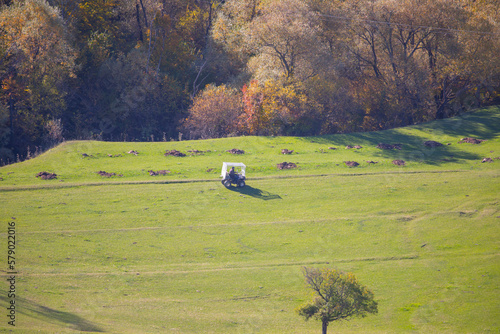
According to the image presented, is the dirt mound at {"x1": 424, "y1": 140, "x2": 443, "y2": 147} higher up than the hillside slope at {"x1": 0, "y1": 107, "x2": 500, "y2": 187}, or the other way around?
Result: the dirt mound at {"x1": 424, "y1": 140, "x2": 443, "y2": 147}

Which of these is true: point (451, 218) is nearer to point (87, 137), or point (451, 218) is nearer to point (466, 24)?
point (466, 24)

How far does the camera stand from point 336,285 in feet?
63.7

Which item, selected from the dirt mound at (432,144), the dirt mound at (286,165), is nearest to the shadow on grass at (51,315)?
the dirt mound at (286,165)

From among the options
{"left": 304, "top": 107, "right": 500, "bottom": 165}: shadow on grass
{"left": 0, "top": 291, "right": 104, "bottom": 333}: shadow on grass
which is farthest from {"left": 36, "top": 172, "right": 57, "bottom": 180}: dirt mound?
{"left": 304, "top": 107, "right": 500, "bottom": 165}: shadow on grass

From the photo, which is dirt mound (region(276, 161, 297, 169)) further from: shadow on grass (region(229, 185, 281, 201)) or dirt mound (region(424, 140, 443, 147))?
dirt mound (region(424, 140, 443, 147))

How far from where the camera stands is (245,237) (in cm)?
3048

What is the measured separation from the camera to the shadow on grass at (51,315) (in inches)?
780

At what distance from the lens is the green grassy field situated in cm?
2233

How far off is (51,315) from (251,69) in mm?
50560

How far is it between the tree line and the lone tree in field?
3588cm

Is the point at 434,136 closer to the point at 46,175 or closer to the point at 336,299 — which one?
the point at 336,299

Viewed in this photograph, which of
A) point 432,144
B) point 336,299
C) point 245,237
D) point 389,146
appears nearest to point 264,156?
point 389,146

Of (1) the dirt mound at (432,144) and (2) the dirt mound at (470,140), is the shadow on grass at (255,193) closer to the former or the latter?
(1) the dirt mound at (432,144)

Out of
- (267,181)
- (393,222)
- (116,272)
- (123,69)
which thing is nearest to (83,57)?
(123,69)
